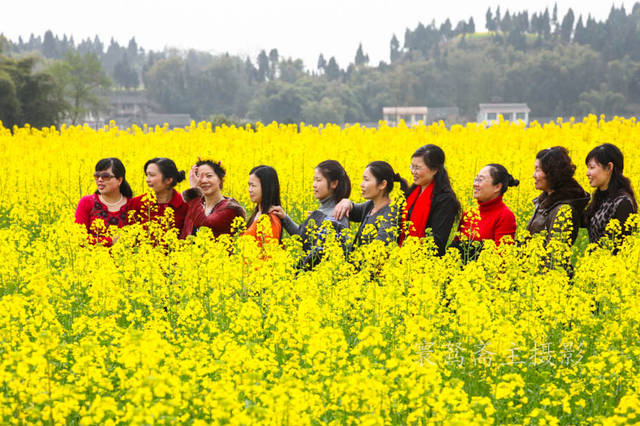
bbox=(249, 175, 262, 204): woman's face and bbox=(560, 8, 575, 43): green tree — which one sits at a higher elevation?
bbox=(560, 8, 575, 43): green tree

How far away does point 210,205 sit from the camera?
6930 millimetres

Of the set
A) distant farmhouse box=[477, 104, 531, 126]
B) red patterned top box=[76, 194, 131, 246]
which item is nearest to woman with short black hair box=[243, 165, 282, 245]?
red patterned top box=[76, 194, 131, 246]

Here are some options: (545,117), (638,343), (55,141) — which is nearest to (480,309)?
(638,343)

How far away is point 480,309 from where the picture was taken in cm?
423

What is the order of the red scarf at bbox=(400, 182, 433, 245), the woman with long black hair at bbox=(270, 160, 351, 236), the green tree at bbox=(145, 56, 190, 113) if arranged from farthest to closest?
the green tree at bbox=(145, 56, 190, 113) → the woman with long black hair at bbox=(270, 160, 351, 236) → the red scarf at bbox=(400, 182, 433, 245)

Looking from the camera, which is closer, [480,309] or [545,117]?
[480,309]

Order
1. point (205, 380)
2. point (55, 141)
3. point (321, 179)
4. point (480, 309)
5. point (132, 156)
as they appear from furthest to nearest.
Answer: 1. point (55, 141)
2. point (132, 156)
3. point (321, 179)
4. point (480, 309)
5. point (205, 380)

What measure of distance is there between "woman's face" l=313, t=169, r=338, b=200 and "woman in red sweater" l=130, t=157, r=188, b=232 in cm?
147

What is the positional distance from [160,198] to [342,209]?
6.66 feet

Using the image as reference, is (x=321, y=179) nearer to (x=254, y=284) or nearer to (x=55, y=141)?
(x=254, y=284)

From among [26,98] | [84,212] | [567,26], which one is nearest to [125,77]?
[567,26]

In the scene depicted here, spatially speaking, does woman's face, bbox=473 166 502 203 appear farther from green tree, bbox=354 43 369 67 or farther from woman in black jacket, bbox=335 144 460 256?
green tree, bbox=354 43 369 67

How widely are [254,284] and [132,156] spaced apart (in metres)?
7.08

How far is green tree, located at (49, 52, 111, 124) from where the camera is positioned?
71.6m
